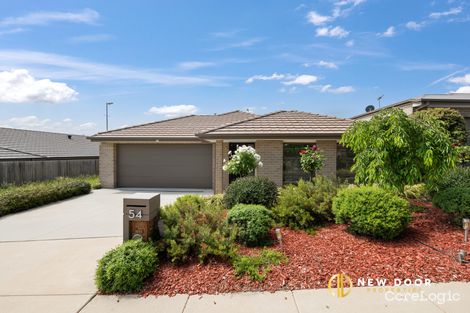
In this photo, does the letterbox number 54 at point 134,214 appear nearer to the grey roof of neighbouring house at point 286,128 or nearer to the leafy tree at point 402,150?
the leafy tree at point 402,150

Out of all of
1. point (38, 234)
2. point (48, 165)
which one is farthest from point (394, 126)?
point (48, 165)

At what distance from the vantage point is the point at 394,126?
5668 mm

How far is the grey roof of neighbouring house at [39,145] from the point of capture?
15970 millimetres

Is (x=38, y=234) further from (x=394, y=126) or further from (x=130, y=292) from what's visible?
(x=394, y=126)

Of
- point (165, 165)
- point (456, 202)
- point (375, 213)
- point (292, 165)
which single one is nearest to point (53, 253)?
point (375, 213)

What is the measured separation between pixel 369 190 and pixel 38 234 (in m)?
7.96

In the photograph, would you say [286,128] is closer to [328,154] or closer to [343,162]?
[328,154]

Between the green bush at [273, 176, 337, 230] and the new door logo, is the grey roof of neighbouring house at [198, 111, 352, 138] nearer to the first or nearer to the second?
the green bush at [273, 176, 337, 230]

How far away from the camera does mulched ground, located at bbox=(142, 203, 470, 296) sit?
3756 mm

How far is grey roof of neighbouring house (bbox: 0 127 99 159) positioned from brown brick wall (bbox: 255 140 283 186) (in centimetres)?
1401

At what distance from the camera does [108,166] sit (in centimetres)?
1454

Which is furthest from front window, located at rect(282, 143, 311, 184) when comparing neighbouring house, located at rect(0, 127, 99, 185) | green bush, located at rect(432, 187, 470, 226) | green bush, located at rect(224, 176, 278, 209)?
neighbouring house, located at rect(0, 127, 99, 185)

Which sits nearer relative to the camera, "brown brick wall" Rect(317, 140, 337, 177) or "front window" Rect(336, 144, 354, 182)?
"brown brick wall" Rect(317, 140, 337, 177)

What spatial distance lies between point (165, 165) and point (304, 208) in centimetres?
1042
